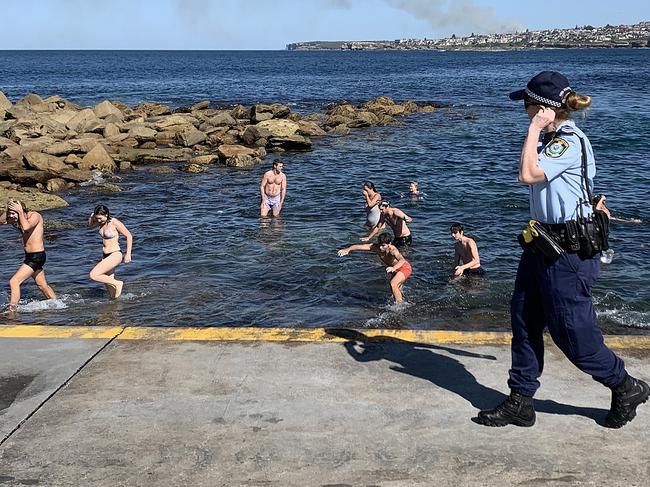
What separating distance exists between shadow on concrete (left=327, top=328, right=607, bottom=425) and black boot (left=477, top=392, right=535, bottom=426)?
227 mm

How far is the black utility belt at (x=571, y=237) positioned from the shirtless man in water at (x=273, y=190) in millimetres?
12139

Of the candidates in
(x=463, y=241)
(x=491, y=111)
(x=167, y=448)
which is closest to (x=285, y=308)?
(x=463, y=241)

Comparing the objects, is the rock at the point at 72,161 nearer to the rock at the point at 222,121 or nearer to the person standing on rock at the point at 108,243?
the rock at the point at 222,121

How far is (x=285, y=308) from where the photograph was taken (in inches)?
393

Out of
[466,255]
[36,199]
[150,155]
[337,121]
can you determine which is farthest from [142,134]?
[466,255]

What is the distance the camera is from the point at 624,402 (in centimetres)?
425

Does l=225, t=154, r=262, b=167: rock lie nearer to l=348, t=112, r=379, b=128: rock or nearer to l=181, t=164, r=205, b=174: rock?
l=181, t=164, r=205, b=174: rock

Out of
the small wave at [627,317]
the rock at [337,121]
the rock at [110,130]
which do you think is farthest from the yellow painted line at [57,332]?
the rock at [337,121]

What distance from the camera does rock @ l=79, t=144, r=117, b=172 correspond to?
23.0 metres

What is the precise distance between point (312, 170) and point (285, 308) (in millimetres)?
13972

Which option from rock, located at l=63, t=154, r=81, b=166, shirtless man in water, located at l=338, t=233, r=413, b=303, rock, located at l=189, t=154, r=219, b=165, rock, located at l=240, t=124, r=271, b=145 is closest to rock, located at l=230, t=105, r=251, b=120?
rock, located at l=240, t=124, r=271, b=145

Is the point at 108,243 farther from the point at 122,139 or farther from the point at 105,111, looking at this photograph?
the point at 105,111

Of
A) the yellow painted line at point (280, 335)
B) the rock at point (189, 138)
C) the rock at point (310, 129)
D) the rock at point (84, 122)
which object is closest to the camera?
the yellow painted line at point (280, 335)

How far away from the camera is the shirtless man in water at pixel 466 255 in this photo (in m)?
11.2
